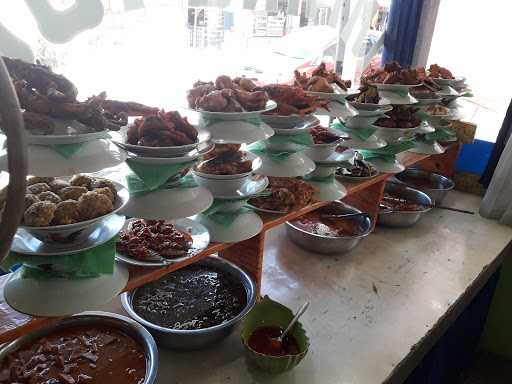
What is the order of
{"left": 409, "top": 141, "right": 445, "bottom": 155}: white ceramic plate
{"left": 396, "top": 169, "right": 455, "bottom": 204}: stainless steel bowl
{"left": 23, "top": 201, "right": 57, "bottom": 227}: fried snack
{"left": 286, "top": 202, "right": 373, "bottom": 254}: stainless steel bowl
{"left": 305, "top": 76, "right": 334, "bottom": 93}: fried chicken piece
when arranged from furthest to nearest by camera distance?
1. {"left": 396, "top": 169, "right": 455, "bottom": 204}: stainless steel bowl
2. {"left": 409, "top": 141, "right": 445, "bottom": 155}: white ceramic plate
3. {"left": 286, "top": 202, "right": 373, "bottom": 254}: stainless steel bowl
4. {"left": 305, "top": 76, "right": 334, "bottom": 93}: fried chicken piece
5. {"left": 23, "top": 201, "right": 57, "bottom": 227}: fried snack

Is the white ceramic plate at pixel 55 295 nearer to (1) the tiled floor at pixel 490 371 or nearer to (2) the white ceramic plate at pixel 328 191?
(2) the white ceramic plate at pixel 328 191

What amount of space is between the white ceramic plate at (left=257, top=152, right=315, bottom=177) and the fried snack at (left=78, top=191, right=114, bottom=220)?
58 centimetres

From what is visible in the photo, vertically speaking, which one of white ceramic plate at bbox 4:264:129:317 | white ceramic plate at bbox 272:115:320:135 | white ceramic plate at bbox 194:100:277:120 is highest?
white ceramic plate at bbox 194:100:277:120

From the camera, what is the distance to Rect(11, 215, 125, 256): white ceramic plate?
2.52 ft

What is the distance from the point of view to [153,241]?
3.49 feet

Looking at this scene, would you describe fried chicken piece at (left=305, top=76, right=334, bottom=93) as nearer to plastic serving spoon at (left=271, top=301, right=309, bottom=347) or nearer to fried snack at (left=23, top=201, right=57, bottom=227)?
plastic serving spoon at (left=271, top=301, right=309, bottom=347)

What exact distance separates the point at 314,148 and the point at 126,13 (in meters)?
0.78

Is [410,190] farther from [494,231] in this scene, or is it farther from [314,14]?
[314,14]

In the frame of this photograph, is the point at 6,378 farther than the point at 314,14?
No

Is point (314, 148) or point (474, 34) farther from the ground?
point (474, 34)

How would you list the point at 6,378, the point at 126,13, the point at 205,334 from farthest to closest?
the point at 126,13 → the point at 205,334 → the point at 6,378

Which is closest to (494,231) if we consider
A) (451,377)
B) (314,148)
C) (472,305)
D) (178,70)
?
(472,305)

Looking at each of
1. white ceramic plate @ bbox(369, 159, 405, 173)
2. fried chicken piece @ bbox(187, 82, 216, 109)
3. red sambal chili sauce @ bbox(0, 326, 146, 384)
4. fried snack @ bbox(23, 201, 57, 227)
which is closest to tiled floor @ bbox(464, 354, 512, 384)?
white ceramic plate @ bbox(369, 159, 405, 173)

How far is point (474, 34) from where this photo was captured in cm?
259
